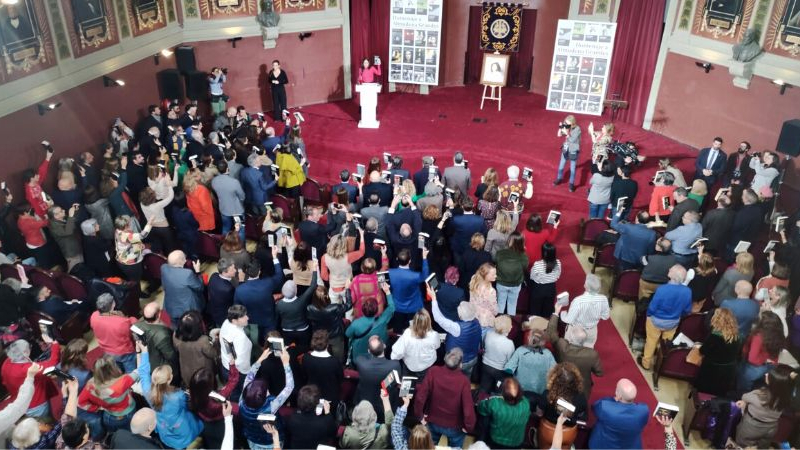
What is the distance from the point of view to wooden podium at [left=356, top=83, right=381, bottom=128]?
1349 centimetres

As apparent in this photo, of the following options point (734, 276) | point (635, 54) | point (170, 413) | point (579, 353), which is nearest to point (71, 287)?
point (170, 413)

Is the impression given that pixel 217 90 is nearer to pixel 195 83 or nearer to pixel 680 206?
pixel 195 83

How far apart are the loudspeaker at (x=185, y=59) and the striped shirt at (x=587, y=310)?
373 inches

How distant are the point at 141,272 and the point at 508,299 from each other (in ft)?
14.6

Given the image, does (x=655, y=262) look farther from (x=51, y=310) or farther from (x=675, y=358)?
(x=51, y=310)

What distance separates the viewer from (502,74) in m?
15.0

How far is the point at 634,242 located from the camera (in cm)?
760

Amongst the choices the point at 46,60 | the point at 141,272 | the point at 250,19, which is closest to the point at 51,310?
the point at 141,272

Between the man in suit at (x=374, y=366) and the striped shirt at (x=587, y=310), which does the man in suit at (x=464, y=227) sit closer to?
the striped shirt at (x=587, y=310)

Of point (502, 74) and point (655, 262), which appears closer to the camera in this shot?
point (655, 262)

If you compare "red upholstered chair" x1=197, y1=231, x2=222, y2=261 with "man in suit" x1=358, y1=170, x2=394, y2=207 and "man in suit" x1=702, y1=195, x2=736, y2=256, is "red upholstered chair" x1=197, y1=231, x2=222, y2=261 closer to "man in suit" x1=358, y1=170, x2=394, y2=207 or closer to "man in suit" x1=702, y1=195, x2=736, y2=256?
"man in suit" x1=358, y1=170, x2=394, y2=207

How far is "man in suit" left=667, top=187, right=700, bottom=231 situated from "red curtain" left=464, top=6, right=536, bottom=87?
905cm

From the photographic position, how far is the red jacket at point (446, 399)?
4945 mm

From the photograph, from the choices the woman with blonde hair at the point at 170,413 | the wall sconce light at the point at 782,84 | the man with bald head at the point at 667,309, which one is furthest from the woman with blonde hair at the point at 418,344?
the wall sconce light at the point at 782,84
